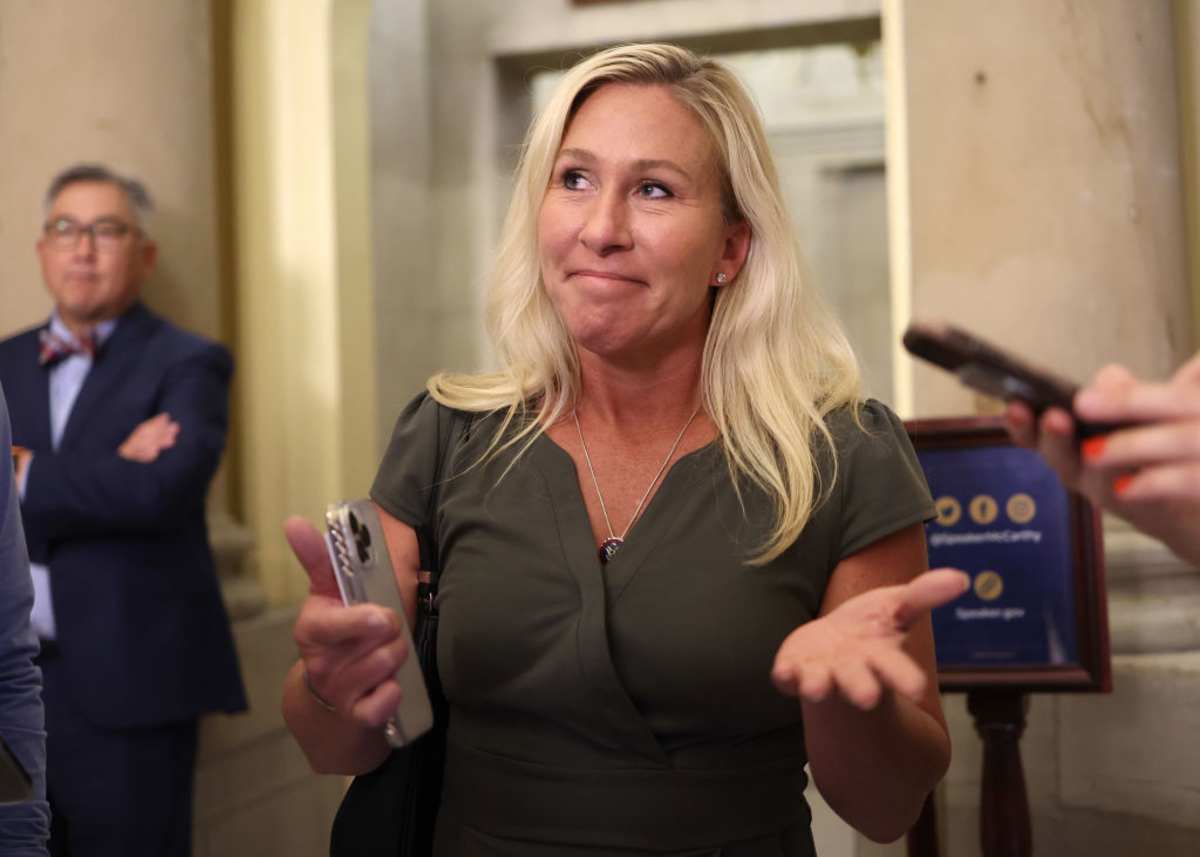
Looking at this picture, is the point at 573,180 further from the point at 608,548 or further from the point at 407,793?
the point at 407,793

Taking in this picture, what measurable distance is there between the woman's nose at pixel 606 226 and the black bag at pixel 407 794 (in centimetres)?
55

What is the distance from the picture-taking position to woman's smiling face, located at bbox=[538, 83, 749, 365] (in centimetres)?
194

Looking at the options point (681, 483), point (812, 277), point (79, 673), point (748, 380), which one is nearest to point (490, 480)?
point (681, 483)

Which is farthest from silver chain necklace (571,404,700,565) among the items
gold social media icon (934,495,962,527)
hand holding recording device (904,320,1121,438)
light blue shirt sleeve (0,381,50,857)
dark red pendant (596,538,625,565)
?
gold social media icon (934,495,962,527)

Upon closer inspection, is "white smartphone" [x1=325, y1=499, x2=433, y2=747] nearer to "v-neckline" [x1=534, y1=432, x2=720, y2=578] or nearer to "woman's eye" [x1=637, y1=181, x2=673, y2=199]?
"v-neckline" [x1=534, y1=432, x2=720, y2=578]

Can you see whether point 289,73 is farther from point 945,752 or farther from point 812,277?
point 945,752

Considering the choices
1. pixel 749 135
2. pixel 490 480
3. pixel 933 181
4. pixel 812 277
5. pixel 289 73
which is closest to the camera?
pixel 490 480

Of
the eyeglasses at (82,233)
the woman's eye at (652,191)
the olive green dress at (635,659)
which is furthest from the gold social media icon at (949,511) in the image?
the eyeglasses at (82,233)

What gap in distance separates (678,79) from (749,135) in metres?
0.14

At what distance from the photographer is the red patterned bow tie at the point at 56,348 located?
13.0 feet

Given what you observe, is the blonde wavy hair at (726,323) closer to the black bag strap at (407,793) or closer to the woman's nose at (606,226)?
the woman's nose at (606,226)

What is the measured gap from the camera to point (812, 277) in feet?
7.26

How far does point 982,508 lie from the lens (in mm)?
3117

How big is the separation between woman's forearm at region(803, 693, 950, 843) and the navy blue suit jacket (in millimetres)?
2490
